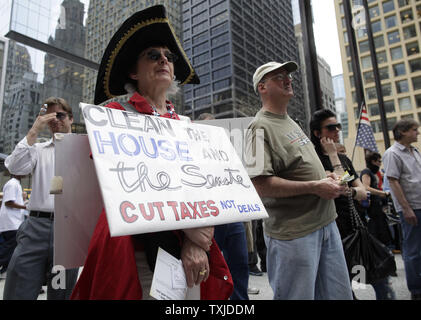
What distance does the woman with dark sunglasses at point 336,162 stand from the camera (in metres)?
2.00

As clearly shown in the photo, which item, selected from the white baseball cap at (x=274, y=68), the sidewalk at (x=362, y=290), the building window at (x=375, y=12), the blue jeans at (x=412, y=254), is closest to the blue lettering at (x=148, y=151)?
the white baseball cap at (x=274, y=68)

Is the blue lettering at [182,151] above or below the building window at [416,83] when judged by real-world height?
below

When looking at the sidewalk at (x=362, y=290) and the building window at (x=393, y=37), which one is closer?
the sidewalk at (x=362, y=290)

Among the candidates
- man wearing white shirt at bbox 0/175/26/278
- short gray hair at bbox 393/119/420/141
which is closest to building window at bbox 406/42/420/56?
short gray hair at bbox 393/119/420/141

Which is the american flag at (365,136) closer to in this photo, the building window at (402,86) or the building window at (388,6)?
the building window at (402,86)

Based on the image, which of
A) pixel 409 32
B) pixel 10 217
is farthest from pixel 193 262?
pixel 409 32

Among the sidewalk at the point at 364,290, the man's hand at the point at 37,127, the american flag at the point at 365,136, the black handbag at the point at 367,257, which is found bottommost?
the sidewalk at the point at 364,290

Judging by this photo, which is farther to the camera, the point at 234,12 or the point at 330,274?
the point at 234,12

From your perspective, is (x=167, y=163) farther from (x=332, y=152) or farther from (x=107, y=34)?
(x=107, y=34)

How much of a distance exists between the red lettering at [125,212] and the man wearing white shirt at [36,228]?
4.57 feet
